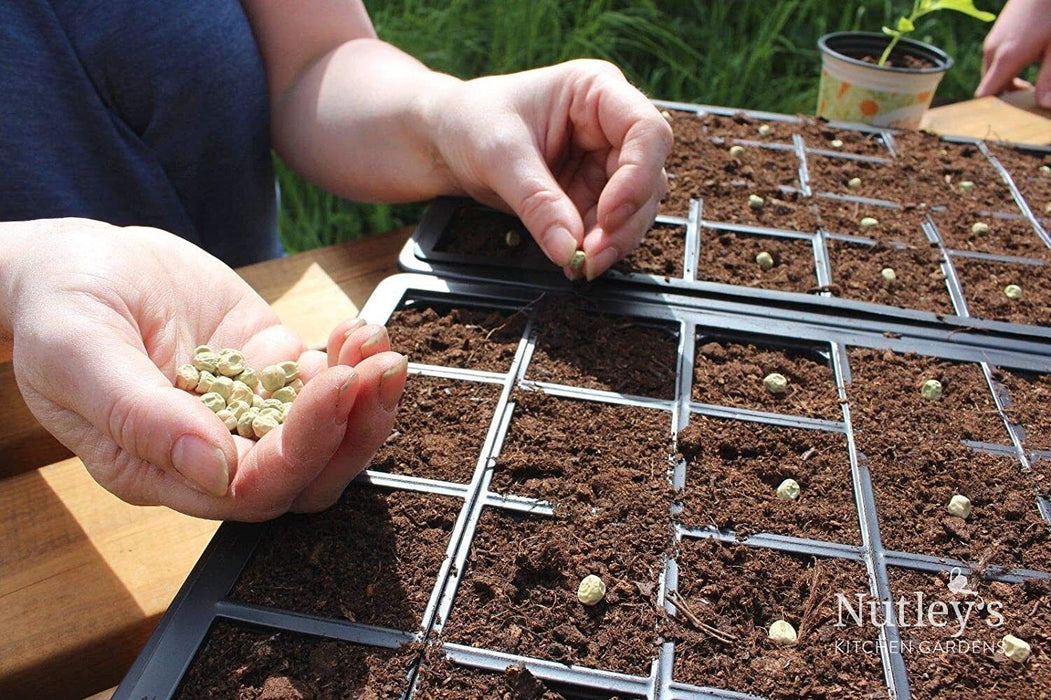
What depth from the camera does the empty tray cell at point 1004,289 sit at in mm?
1130

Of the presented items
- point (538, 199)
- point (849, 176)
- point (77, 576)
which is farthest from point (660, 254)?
point (77, 576)

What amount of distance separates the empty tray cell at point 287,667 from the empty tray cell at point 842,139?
1.27 m

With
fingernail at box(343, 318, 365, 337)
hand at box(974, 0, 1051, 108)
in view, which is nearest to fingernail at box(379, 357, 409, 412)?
fingernail at box(343, 318, 365, 337)

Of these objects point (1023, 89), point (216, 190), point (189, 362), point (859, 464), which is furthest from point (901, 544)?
point (1023, 89)

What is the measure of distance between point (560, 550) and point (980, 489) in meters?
0.46

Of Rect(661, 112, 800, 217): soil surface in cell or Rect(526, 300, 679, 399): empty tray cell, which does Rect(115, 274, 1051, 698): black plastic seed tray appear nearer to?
Rect(526, 300, 679, 399): empty tray cell

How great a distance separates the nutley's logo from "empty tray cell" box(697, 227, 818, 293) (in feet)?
1.69

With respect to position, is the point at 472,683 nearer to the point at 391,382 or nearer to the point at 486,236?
the point at 391,382

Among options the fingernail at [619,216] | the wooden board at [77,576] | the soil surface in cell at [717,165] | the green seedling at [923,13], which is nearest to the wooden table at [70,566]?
the wooden board at [77,576]

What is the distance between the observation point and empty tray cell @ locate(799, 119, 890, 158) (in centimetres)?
155

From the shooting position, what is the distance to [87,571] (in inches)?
33.2

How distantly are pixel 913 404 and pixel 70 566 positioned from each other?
3.14ft

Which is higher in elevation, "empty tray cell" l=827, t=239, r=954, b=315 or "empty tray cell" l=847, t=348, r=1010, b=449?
"empty tray cell" l=827, t=239, r=954, b=315

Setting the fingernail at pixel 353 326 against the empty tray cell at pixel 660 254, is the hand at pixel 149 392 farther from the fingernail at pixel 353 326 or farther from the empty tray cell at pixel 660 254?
the empty tray cell at pixel 660 254
